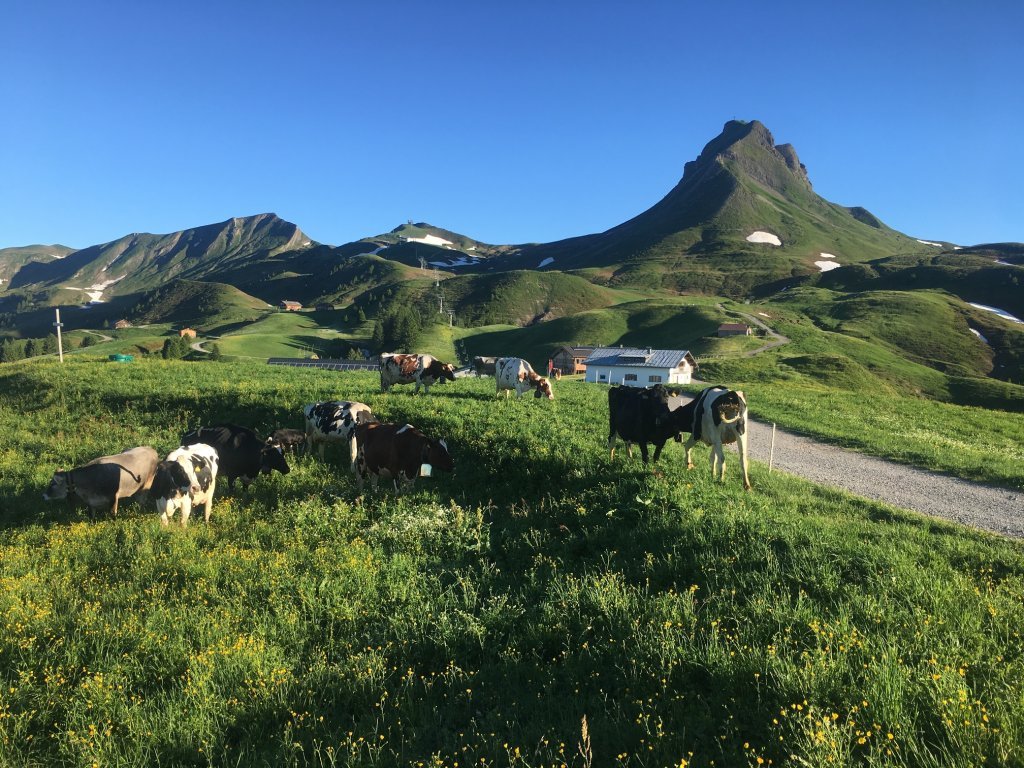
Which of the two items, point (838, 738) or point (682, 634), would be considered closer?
point (838, 738)

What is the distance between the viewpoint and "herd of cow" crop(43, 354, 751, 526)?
36.8 feet

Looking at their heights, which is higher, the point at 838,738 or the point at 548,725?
the point at 838,738

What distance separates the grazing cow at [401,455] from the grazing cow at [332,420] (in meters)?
2.45

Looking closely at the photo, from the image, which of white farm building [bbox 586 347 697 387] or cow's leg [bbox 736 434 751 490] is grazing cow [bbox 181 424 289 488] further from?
white farm building [bbox 586 347 697 387]

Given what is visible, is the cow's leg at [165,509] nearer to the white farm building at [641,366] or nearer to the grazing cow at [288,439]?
the grazing cow at [288,439]

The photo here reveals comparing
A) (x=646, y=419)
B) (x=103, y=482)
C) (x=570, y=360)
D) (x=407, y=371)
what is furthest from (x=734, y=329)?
(x=103, y=482)

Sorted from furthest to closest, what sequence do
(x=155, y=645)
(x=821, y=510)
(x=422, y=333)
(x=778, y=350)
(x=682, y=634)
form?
1. (x=422, y=333)
2. (x=778, y=350)
3. (x=821, y=510)
4. (x=155, y=645)
5. (x=682, y=634)

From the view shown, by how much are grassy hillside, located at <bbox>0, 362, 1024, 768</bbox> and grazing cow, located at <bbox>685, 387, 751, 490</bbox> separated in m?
1.08

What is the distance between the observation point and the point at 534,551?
9023 millimetres

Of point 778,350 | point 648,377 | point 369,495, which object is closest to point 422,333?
point 648,377

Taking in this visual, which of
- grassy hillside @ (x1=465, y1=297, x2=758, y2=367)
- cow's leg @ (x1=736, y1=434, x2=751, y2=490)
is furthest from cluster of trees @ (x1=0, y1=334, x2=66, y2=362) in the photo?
cow's leg @ (x1=736, y1=434, x2=751, y2=490)

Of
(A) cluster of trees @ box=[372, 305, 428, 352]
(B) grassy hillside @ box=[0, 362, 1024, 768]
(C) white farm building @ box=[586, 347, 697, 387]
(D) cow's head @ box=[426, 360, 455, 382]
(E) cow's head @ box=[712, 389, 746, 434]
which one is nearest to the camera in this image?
(B) grassy hillside @ box=[0, 362, 1024, 768]

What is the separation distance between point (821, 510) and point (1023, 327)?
145382mm

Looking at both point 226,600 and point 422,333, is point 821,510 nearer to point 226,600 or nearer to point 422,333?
point 226,600
